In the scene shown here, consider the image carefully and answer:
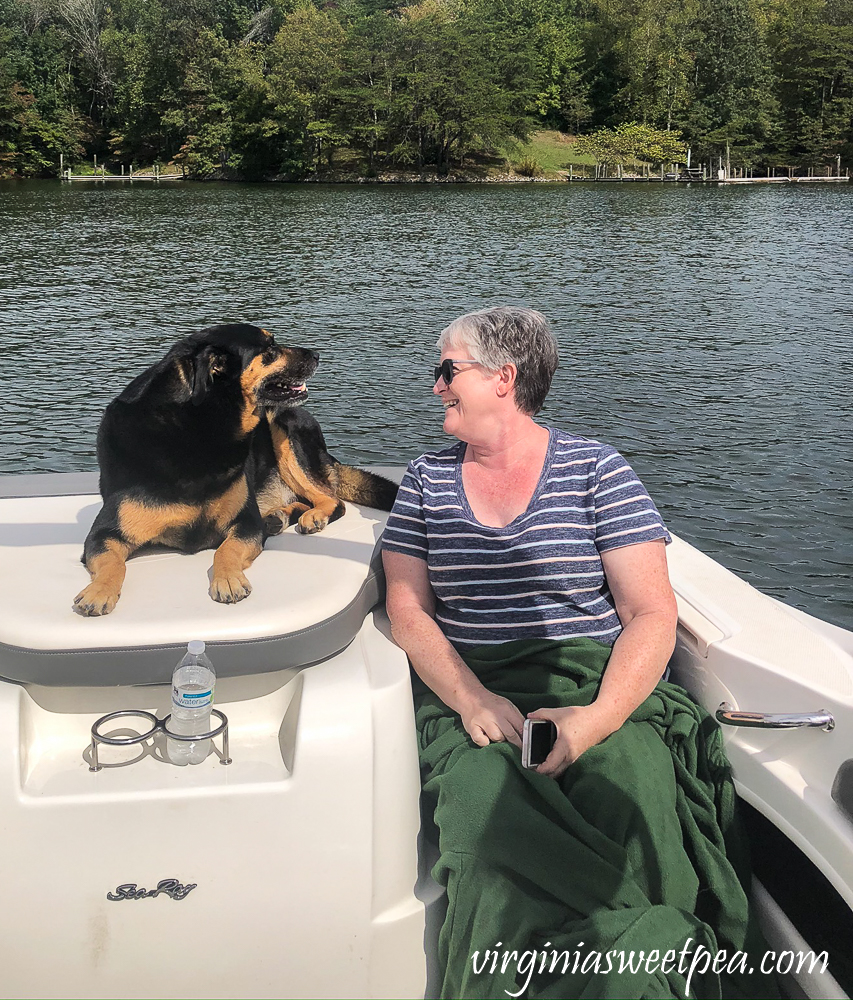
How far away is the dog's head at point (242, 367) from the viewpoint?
3062 millimetres

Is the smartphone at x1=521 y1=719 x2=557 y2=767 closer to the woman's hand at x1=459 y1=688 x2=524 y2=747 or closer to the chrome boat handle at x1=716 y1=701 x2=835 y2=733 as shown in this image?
the woman's hand at x1=459 y1=688 x2=524 y2=747

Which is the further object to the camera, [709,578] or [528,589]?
[709,578]

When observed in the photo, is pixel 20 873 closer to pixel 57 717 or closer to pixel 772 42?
pixel 57 717

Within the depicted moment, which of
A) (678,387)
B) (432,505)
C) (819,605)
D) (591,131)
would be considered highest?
(591,131)

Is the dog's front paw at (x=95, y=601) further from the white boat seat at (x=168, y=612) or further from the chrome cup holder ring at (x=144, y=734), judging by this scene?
the chrome cup holder ring at (x=144, y=734)

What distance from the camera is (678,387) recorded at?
12.6 m

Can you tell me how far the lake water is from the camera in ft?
30.5

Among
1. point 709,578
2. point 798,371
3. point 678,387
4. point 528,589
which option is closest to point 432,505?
point 528,589

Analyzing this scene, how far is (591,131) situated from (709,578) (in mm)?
79705

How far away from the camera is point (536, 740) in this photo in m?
2.24

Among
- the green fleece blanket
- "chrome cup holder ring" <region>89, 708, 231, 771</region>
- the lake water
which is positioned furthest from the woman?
the lake water

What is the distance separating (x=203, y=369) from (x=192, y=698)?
1193 mm

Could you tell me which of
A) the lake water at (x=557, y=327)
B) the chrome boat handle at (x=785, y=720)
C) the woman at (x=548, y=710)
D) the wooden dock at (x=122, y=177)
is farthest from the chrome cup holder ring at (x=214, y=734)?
the wooden dock at (x=122, y=177)
